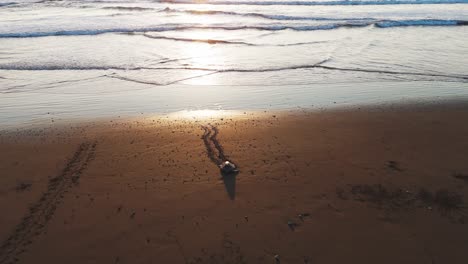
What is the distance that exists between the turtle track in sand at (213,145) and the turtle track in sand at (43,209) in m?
1.94

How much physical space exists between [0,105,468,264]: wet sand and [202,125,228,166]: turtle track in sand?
0.04 metres

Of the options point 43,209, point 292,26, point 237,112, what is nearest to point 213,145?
point 237,112

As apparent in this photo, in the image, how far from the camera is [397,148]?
21.6 ft

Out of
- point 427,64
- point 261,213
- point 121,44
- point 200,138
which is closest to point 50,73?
point 121,44

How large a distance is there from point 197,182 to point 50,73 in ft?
29.9

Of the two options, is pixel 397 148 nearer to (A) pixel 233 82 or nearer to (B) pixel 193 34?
(A) pixel 233 82

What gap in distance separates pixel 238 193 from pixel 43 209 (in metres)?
2.55

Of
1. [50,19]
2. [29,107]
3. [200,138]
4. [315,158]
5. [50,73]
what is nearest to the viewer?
[315,158]

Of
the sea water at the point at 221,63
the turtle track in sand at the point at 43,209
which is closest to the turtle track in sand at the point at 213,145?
the sea water at the point at 221,63

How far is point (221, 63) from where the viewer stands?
45.2 ft

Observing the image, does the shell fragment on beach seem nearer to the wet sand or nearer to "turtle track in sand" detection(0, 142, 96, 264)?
the wet sand

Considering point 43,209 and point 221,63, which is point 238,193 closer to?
point 43,209

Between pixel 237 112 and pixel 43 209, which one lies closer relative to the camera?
pixel 43 209

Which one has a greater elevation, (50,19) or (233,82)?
(50,19)
